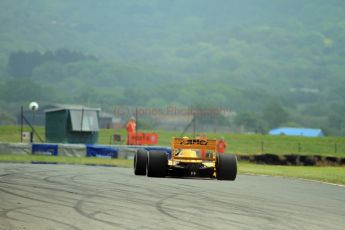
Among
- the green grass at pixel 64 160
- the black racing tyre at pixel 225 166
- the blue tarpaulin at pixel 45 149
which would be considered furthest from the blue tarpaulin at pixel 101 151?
the black racing tyre at pixel 225 166

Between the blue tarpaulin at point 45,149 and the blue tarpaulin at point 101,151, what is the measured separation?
167 cm

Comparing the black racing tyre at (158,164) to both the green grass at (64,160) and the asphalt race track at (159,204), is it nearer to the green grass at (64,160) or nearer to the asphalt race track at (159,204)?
the asphalt race track at (159,204)

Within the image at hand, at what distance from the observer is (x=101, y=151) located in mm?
43094

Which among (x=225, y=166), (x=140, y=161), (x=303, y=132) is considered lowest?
(x=225, y=166)

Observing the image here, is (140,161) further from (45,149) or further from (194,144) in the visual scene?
(45,149)

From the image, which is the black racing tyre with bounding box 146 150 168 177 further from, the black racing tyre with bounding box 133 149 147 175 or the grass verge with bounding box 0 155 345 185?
the grass verge with bounding box 0 155 345 185

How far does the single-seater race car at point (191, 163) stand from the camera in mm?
23516

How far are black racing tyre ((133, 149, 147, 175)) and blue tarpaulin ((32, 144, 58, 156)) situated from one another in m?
18.5

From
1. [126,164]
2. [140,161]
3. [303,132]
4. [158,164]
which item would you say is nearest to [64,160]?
[126,164]

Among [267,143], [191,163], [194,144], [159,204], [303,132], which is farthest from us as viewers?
[303,132]

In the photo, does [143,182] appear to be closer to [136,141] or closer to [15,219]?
[15,219]

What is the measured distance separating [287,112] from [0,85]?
6359 cm

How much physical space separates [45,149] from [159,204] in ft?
89.5

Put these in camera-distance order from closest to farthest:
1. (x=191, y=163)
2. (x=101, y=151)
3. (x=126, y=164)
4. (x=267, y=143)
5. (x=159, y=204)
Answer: (x=159, y=204), (x=191, y=163), (x=126, y=164), (x=101, y=151), (x=267, y=143)
